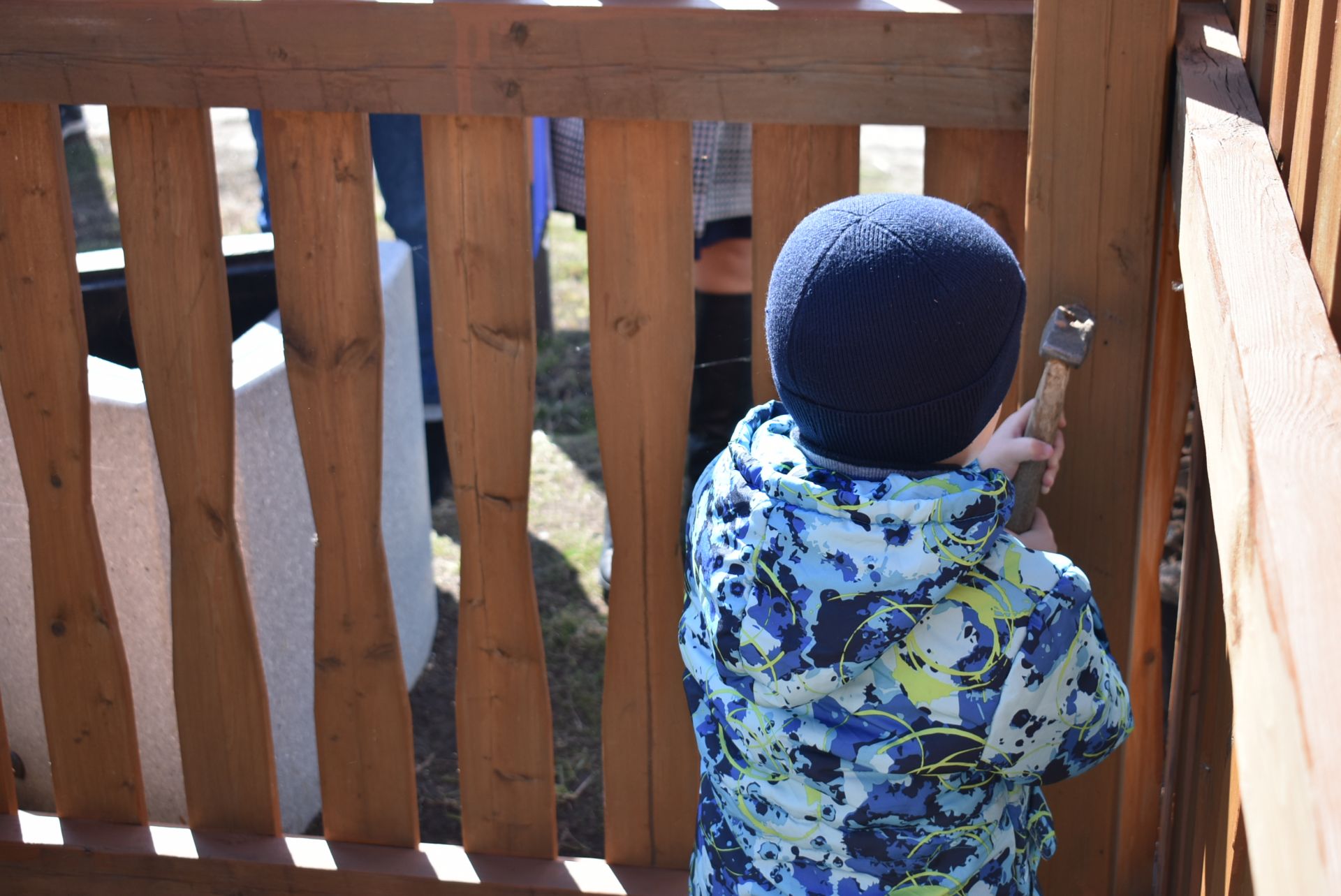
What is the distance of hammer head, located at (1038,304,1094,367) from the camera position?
1528 millimetres

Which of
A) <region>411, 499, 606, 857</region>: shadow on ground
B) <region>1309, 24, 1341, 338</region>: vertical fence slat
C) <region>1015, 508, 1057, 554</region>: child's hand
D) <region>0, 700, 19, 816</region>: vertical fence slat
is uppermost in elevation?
<region>1309, 24, 1341, 338</region>: vertical fence slat

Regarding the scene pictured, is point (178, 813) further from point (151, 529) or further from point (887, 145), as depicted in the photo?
point (887, 145)

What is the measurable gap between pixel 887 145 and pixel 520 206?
613 centimetres

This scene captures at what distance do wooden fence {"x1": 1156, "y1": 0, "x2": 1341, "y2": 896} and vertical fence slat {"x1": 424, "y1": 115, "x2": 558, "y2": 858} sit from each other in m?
0.81

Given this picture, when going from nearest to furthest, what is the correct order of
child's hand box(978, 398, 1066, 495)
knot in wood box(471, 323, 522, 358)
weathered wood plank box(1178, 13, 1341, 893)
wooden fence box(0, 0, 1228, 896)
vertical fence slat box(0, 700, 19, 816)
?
weathered wood plank box(1178, 13, 1341, 893), child's hand box(978, 398, 1066, 495), wooden fence box(0, 0, 1228, 896), knot in wood box(471, 323, 522, 358), vertical fence slat box(0, 700, 19, 816)

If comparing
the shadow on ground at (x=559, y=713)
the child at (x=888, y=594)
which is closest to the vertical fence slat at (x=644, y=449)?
the child at (x=888, y=594)

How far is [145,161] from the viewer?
1.83m

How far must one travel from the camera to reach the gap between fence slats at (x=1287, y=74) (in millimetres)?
1150

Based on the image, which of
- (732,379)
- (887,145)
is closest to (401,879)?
(732,379)

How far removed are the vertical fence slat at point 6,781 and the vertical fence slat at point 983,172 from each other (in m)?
1.62

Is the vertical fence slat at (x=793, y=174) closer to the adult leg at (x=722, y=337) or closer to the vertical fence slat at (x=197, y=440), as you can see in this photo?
the vertical fence slat at (x=197, y=440)

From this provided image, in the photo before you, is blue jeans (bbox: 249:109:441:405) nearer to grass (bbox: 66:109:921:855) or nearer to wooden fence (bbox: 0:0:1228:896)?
grass (bbox: 66:109:921:855)

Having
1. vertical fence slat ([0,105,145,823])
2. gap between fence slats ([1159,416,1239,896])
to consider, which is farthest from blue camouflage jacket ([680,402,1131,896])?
vertical fence slat ([0,105,145,823])

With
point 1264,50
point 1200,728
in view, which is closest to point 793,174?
point 1264,50
